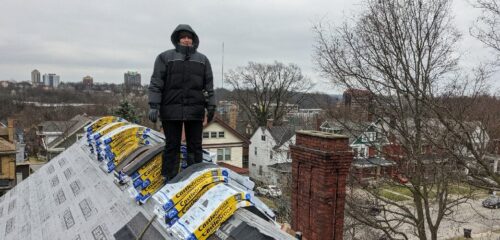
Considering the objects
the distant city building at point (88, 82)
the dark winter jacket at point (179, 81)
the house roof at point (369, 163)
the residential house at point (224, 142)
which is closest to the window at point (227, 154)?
the residential house at point (224, 142)

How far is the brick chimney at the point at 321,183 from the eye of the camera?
5.32m

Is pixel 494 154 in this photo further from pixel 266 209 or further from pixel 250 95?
pixel 250 95

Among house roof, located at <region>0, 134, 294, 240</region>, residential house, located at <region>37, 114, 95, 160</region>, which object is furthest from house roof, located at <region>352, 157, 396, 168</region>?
residential house, located at <region>37, 114, 95, 160</region>

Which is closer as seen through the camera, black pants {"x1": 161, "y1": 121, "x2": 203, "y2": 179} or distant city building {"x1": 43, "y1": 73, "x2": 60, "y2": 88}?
black pants {"x1": 161, "y1": 121, "x2": 203, "y2": 179}

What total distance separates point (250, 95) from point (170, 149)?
4161 centimetres

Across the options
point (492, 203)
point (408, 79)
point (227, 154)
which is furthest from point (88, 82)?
point (408, 79)

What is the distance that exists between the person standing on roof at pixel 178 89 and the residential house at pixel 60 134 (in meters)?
34.0

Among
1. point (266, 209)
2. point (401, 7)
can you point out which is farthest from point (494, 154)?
point (266, 209)

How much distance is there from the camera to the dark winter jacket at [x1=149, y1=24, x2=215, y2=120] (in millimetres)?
4484

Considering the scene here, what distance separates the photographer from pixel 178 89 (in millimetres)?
4520

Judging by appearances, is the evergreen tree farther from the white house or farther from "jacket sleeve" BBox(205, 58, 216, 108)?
"jacket sleeve" BBox(205, 58, 216, 108)

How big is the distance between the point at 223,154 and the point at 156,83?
98.3ft

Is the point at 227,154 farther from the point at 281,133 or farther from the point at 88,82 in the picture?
the point at 88,82

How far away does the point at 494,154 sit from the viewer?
47.6 ft
